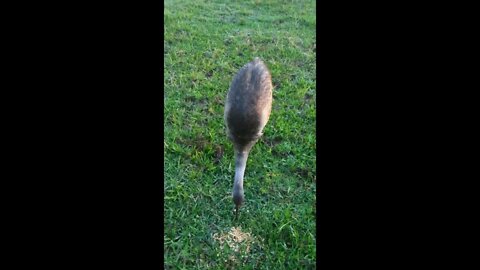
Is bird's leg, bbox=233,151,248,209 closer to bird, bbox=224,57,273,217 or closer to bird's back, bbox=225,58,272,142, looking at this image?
bird, bbox=224,57,273,217

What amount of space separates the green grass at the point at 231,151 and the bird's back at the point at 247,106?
69cm

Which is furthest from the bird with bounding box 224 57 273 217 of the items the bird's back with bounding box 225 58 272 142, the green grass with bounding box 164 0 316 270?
the green grass with bounding box 164 0 316 270

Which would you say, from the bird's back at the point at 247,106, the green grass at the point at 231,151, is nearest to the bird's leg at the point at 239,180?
the bird's back at the point at 247,106

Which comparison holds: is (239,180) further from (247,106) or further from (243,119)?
(247,106)

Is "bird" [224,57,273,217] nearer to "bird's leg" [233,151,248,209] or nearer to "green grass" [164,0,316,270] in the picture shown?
"bird's leg" [233,151,248,209]

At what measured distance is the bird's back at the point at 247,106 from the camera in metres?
3.53

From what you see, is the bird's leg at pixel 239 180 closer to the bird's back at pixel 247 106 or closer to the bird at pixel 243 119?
the bird at pixel 243 119

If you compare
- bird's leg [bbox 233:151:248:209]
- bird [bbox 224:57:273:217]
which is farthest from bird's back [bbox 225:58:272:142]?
bird's leg [bbox 233:151:248:209]

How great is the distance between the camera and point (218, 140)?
4641 millimetres

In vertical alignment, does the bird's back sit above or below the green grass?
above

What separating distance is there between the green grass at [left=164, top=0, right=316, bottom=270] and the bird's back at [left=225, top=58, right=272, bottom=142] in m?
0.69

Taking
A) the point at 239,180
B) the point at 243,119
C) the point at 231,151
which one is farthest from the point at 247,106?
the point at 231,151

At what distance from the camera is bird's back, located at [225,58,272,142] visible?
353 centimetres
